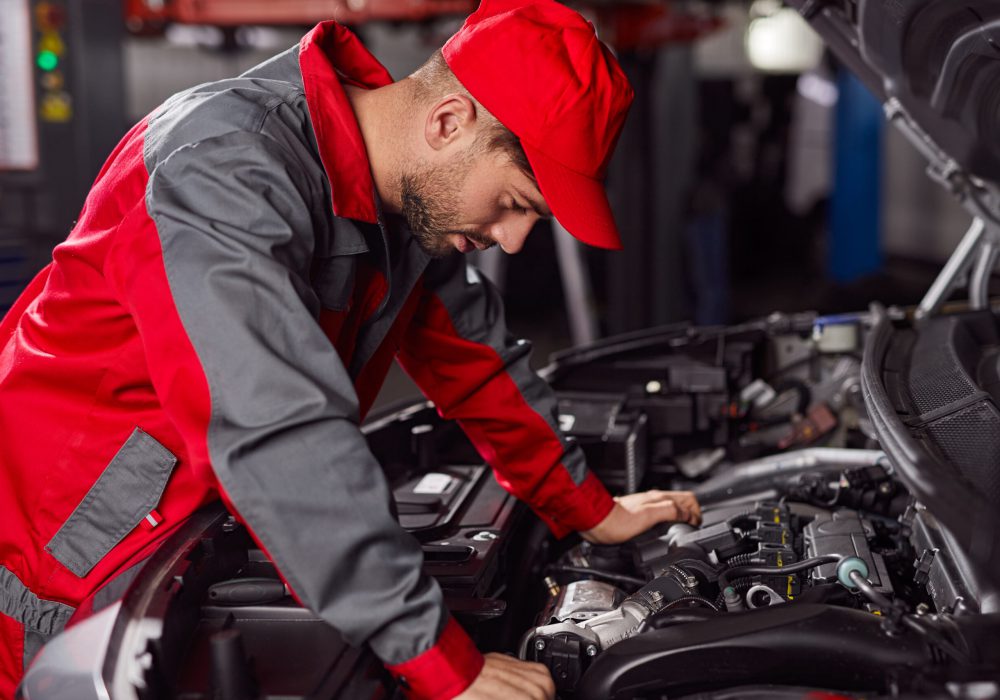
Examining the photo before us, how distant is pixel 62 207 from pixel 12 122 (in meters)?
0.33

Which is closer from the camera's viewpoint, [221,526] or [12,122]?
[221,526]

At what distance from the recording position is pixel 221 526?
4.58 ft

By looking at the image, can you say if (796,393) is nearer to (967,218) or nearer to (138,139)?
(138,139)

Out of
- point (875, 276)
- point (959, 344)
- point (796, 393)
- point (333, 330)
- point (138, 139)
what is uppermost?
point (138, 139)

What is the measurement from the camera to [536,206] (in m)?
1.36

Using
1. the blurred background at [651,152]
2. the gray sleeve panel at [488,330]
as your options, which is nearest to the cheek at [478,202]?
the gray sleeve panel at [488,330]

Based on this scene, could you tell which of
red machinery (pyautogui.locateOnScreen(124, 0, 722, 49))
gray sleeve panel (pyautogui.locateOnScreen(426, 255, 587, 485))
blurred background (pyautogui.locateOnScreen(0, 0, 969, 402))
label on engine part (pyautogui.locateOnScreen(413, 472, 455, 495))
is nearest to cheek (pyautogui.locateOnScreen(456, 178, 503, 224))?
gray sleeve panel (pyautogui.locateOnScreen(426, 255, 587, 485))

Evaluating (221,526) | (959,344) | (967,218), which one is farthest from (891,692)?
(967,218)

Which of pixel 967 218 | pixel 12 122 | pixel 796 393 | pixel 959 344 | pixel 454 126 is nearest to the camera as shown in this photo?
pixel 454 126

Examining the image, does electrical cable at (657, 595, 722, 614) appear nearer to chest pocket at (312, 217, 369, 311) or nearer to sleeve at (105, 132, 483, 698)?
sleeve at (105, 132, 483, 698)

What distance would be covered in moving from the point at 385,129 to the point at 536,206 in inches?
10.4

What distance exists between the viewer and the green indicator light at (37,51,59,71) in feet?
11.0

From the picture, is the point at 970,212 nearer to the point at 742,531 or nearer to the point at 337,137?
the point at 742,531

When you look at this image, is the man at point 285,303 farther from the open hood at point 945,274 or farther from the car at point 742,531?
the open hood at point 945,274
